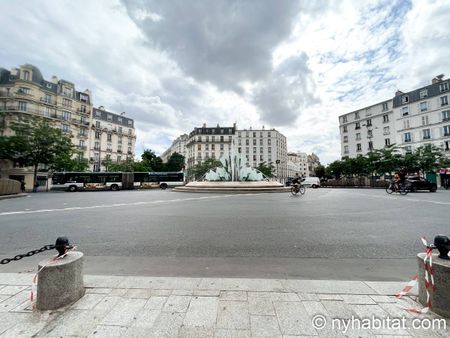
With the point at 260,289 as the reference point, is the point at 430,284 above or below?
above

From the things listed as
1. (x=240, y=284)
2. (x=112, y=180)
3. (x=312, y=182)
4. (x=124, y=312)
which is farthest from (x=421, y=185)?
(x=112, y=180)

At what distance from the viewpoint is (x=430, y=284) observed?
87.5 inches

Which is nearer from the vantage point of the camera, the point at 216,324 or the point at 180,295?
the point at 216,324

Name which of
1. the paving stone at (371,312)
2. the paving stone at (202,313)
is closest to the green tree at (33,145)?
the paving stone at (202,313)

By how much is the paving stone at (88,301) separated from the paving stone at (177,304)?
34.0 inches

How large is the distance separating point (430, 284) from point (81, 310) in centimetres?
387

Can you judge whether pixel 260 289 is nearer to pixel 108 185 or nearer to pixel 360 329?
pixel 360 329

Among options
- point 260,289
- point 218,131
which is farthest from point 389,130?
point 260,289

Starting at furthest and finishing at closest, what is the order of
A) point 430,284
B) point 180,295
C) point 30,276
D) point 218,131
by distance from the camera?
1. point 218,131
2. point 30,276
3. point 180,295
4. point 430,284

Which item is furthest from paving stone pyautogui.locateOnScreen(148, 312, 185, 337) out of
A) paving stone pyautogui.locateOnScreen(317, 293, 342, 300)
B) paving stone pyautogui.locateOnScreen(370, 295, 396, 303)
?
paving stone pyautogui.locateOnScreen(370, 295, 396, 303)

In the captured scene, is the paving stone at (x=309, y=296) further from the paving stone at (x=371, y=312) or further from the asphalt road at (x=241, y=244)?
the asphalt road at (x=241, y=244)

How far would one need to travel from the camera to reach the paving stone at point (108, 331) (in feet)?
6.25

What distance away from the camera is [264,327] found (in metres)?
2.01

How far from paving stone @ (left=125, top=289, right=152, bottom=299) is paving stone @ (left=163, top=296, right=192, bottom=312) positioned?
323 mm
